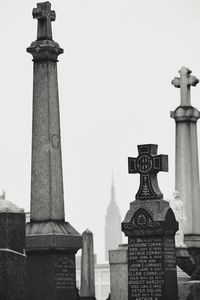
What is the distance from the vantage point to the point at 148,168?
18.6 m

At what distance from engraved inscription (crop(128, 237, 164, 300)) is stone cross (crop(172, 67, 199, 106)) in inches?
332

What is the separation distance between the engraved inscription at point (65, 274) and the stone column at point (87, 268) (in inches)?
256

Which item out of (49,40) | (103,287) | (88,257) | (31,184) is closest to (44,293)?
(31,184)

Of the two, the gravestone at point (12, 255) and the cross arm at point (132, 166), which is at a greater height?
the cross arm at point (132, 166)

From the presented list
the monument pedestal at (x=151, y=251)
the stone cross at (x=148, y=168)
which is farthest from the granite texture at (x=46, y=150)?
the stone cross at (x=148, y=168)

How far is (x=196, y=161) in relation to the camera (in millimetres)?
25875

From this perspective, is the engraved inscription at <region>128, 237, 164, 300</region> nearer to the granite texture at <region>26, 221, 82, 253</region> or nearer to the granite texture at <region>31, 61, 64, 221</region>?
the granite texture at <region>26, 221, 82, 253</region>

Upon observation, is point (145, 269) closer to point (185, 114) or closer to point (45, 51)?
point (45, 51)

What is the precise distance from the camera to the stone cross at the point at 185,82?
25906mm

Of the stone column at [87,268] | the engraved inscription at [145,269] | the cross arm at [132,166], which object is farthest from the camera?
the stone column at [87,268]

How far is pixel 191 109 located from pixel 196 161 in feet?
4.52

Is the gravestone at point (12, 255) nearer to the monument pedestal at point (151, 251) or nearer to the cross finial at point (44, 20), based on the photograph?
the monument pedestal at point (151, 251)

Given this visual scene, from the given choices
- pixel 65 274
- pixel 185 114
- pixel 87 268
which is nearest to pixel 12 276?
pixel 65 274

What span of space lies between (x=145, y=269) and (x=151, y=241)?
51 cm
